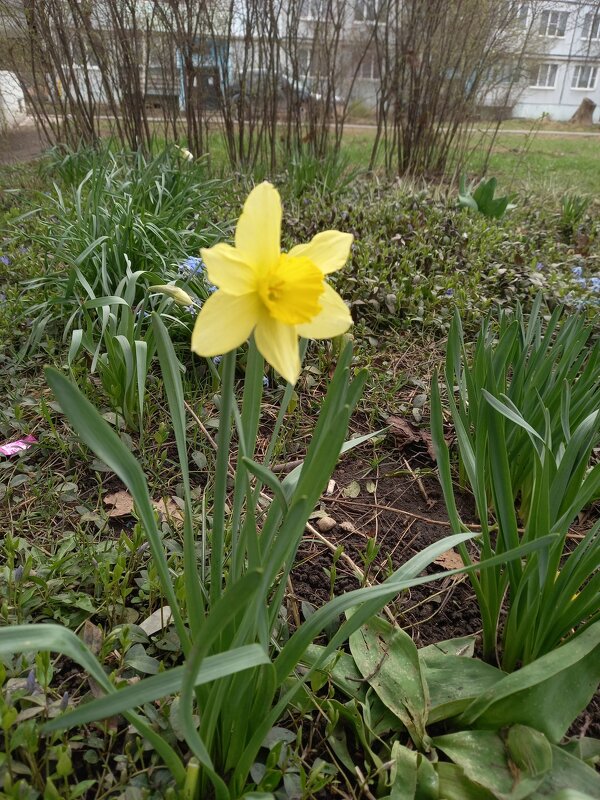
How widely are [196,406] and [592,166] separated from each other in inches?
358

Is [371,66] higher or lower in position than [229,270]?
higher

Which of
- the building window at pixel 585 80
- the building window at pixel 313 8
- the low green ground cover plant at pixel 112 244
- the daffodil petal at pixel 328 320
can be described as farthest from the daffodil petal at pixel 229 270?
the building window at pixel 585 80

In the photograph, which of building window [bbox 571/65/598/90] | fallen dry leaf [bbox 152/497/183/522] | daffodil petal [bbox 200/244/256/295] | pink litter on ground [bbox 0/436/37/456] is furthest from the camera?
building window [bbox 571/65/598/90]

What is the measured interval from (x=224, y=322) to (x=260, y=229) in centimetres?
12

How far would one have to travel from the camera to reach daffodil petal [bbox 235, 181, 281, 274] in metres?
0.62

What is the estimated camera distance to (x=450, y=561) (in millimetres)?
1448

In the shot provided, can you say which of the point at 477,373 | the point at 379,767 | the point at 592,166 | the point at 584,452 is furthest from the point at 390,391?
the point at 592,166

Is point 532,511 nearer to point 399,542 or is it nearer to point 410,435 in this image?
point 399,542

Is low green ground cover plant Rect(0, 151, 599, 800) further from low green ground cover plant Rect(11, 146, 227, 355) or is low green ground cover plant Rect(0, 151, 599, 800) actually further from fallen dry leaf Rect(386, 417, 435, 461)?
low green ground cover plant Rect(11, 146, 227, 355)

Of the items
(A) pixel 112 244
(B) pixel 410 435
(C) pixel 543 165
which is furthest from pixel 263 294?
(C) pixel 543 165

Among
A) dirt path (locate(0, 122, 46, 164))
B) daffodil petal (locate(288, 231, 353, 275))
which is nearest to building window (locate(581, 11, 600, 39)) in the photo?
dirt path (locate(0, 122, 46, 164))

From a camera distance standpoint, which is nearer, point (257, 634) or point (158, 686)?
point (158, 686)

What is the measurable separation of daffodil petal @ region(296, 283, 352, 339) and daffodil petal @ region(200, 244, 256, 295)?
0.10 meters

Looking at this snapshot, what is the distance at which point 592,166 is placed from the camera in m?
8.68
